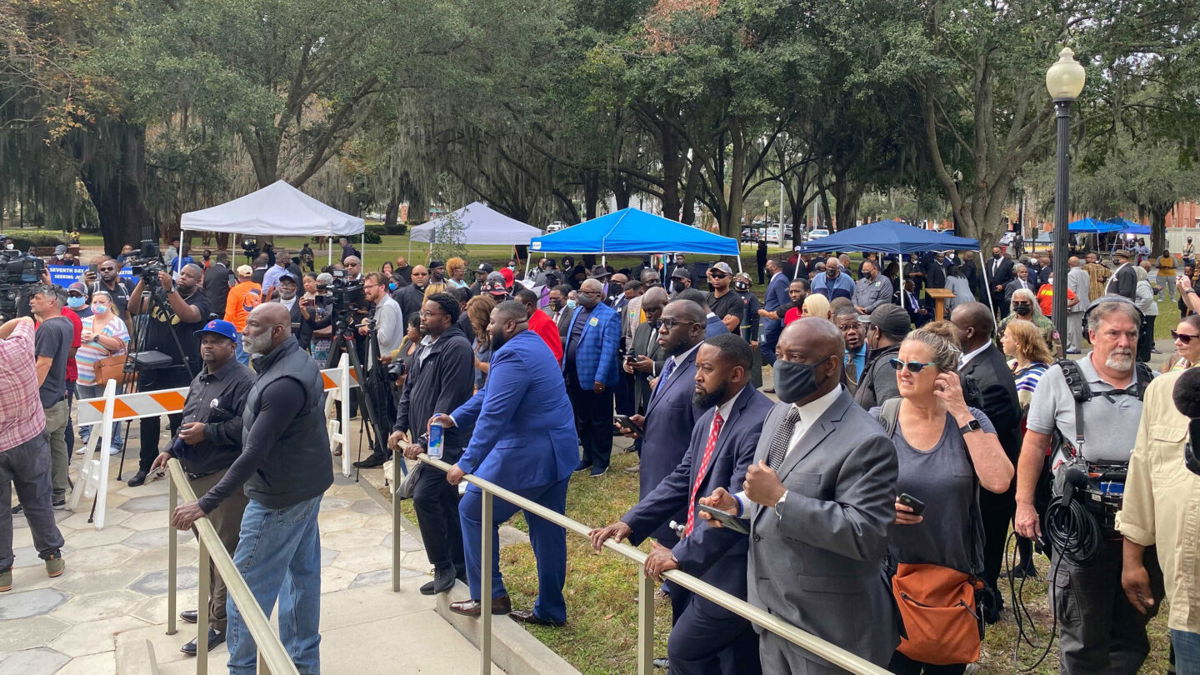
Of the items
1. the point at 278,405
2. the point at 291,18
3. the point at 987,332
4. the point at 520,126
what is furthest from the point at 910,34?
the point at 278,405

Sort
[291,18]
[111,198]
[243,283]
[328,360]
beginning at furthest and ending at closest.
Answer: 1. [111,198]
2. [291,18]
3. [243,283]
4. [328,360]

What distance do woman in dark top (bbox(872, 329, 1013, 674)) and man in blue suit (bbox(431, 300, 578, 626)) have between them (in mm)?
1960

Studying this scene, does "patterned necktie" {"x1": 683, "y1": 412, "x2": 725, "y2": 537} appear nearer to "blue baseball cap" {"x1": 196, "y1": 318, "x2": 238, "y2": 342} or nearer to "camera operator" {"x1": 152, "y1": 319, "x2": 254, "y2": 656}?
"camera operator" {"x1": 152, "y1": 319, "x2": 254, "y2": 656}

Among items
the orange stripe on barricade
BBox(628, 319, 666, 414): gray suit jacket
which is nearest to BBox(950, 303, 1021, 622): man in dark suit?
BBox(628, 319, 666, 414): gray suit jacket

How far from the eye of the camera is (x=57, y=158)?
82.0 feet

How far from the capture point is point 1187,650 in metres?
3.28

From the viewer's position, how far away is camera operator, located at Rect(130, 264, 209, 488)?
8508 mm

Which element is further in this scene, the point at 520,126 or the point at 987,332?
the point at 520,126

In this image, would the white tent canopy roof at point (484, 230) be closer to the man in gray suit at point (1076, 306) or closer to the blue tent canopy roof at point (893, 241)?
the blue tent canopy roof at point (893, 241)

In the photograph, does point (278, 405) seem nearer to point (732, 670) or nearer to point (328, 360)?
point (732, 670)

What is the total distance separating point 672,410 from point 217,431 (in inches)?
94.5

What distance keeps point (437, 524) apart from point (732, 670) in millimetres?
2452

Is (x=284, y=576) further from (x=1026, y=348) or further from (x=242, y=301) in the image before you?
(x=242, y=301)

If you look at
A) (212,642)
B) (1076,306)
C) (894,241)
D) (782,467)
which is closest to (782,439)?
(782,467)
